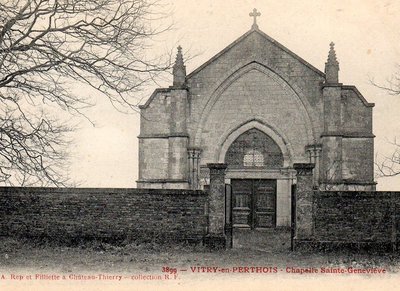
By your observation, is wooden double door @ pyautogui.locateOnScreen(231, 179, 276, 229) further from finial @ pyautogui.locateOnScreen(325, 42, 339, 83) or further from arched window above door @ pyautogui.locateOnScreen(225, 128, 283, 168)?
finial @ pyautogui.locateOnScreen(325, 42, 339, 83)

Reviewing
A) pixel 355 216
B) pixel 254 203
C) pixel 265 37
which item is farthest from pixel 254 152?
pixel 355 216

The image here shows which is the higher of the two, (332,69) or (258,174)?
(332,69)

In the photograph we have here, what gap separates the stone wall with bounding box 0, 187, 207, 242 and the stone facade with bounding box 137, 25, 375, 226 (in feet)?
19.7

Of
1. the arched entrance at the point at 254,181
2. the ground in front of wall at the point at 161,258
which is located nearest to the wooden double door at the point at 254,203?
the arched entrance at the point at 254,181

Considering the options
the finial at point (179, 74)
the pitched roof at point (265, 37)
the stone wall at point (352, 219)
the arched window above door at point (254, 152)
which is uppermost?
the pitched roof at point (265, 37)

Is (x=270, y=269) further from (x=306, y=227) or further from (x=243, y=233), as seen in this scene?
(x=243, y=233)

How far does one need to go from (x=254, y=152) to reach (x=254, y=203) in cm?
202

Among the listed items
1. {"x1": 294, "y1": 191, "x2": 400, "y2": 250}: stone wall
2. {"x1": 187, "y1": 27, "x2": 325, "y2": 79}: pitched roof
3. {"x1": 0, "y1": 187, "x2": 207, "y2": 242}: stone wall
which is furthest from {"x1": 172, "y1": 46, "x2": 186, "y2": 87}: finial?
{"x1": 294, "y1": 191, "x2": 400, "y2": 250}: stone wall

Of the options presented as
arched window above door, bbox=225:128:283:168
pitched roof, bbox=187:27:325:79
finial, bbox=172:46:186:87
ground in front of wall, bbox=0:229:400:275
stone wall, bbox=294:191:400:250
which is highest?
pitched roof, bbox=187:27:325:79

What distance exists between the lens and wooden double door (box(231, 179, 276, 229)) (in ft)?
65.0

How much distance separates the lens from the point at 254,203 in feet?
65.9

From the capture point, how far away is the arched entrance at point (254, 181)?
65.2 feet

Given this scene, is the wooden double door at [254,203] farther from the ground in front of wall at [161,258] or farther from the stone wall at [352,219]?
the stone wall at [352,219]

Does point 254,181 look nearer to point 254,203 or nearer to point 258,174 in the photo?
point 258,174
